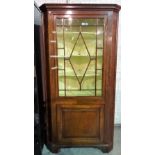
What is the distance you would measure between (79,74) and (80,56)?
0.22m

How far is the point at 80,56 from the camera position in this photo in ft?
7.82

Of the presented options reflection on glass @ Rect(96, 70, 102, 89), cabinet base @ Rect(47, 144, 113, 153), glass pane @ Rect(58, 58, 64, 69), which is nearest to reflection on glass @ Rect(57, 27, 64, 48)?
glass pane @ Rect(58, 58, 64, 69)

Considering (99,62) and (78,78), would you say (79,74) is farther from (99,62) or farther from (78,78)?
(99,62)

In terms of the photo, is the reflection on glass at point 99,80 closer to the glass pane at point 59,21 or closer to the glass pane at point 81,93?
the glass pane at point 81,93

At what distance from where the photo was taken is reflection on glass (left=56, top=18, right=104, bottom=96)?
2225 mm

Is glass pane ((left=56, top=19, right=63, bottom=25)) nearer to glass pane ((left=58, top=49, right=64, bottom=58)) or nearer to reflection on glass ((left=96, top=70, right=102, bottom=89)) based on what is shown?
glass pane ((left=58, top=49, right=64, bottom=58))

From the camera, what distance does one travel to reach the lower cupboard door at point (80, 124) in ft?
7.71

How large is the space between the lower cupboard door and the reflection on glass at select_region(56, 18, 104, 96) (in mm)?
181

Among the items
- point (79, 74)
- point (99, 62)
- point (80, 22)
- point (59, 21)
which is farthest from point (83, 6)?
point (79, 74)

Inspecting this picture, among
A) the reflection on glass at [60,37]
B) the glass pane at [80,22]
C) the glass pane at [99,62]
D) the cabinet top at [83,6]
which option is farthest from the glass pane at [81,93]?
the cabinet top at [83,6]
